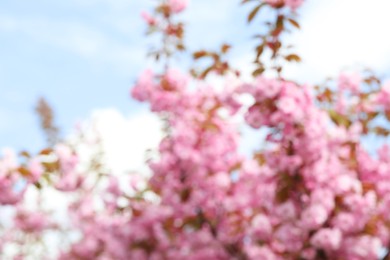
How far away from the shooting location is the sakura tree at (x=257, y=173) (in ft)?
16.6

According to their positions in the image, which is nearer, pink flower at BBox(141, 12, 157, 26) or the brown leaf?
the brown leaf

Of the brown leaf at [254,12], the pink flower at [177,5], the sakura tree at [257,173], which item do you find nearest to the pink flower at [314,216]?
the sakura tree at [257,173]

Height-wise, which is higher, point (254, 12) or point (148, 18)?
point (148, 18)

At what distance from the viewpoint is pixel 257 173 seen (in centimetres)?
551

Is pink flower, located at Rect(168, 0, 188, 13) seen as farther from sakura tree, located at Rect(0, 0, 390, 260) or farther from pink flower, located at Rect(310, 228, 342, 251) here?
pink flower, located at Rect(310, 228, 342, 251)

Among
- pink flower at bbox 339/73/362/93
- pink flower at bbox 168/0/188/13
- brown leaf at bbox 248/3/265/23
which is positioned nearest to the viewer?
brown leaf at bbox 248/3/265/23

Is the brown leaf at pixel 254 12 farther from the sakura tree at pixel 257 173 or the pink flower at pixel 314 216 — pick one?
the pink flower at pixel 314 216

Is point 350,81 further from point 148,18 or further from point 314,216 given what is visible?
point 148,18

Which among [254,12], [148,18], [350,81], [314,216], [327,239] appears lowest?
[327,239]

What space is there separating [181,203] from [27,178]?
6.16 ft

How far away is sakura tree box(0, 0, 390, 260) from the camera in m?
5.07

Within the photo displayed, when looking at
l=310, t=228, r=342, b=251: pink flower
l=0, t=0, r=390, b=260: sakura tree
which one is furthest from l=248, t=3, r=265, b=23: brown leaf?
l=310, t=228, r=342, b=251: pink flower

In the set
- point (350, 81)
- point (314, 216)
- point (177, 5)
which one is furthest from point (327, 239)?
point (177, 5)

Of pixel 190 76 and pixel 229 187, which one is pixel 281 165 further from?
pixel 190 76
